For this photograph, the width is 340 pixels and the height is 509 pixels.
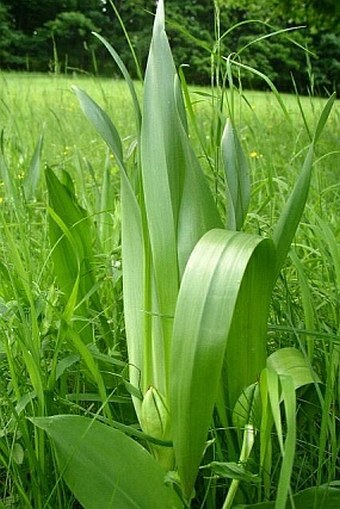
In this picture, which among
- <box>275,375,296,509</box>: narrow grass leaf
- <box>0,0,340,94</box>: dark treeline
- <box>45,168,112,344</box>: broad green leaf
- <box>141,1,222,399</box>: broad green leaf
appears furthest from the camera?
<box>0,0,340,94</box>: dark treeline

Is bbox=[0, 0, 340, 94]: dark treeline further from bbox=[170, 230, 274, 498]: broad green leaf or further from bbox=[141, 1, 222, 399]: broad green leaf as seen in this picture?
bbox=[170, 230, 274, 498]: broad green leaf

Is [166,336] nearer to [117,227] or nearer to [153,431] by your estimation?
[153,431]

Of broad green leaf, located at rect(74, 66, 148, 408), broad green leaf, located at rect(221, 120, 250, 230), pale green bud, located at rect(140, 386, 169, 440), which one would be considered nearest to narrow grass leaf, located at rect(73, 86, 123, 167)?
broad green leaf, located at rect(74, 66, 148, 408)

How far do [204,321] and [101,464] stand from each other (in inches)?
6.4

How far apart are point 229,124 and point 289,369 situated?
263 mm

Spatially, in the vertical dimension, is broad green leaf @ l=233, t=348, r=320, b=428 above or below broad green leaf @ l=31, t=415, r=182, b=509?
above

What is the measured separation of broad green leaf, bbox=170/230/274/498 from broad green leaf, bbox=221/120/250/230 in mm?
103

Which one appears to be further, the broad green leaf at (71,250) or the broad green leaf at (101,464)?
the broad green leaf at (71,250)

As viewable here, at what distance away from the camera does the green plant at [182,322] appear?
55 centimetres

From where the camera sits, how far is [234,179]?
0.70 m

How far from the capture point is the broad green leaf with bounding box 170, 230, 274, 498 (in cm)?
53

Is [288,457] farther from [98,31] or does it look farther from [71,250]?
[98,31]

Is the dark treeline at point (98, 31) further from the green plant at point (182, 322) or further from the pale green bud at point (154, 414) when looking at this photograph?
the pale green bud at point (154, 414)

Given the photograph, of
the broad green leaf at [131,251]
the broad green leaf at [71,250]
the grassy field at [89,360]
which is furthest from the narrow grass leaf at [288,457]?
the broad green leaf at [71,250]
